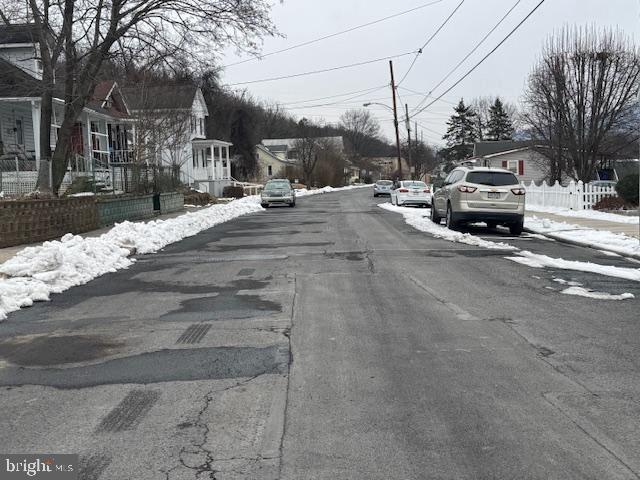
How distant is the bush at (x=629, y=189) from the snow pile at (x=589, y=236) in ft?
12.2

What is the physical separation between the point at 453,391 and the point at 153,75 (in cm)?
2913

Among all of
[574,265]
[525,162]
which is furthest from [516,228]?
[525,162]

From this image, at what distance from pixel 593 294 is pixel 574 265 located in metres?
2.63

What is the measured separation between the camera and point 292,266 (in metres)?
11.6

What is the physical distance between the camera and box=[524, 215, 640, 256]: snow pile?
13203 millimetres

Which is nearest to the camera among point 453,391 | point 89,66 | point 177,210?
point 453,391

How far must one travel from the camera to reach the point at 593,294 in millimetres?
8531

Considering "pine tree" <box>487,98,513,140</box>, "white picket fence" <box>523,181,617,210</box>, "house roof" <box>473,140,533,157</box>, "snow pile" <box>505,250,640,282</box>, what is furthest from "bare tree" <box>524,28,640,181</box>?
"pine tree" <box>487,98,513,140</box>

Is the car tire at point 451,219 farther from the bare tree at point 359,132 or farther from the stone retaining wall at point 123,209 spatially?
the bare tree at point 359,132

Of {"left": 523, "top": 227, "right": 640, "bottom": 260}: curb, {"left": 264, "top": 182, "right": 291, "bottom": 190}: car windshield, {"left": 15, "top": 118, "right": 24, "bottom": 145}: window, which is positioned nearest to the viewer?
{"left": 523, "top": 227, "right": 640, "bottom": 260}: curb

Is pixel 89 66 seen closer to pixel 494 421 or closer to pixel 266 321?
pixel 266 321

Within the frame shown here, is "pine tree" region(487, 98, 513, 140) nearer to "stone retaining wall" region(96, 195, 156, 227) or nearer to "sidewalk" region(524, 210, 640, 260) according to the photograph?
"sidewalk" region(524, 210, 640, 260)

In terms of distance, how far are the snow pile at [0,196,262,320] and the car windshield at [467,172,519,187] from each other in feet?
27.7

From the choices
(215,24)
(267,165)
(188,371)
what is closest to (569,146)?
(215,24)
